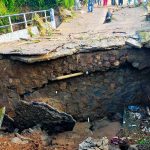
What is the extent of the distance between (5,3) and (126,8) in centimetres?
854

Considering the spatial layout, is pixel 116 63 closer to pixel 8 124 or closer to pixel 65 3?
pixel 8 124

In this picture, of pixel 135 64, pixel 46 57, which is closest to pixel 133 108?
pixel 135 64

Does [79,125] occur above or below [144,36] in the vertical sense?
below

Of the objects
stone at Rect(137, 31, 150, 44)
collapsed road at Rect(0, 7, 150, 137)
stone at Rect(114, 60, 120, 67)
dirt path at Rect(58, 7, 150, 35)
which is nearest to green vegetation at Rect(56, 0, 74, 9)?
dirt path at Rect(58, 7, 150, 35)

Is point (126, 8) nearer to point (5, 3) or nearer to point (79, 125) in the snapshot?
point (5, 3)

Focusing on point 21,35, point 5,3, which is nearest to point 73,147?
point 21,35

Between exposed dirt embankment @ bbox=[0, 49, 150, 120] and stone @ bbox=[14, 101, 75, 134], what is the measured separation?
493 mm

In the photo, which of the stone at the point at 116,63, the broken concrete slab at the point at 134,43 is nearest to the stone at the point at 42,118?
the stone at the point at 116,63

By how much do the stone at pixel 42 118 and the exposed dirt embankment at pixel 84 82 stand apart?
49cm

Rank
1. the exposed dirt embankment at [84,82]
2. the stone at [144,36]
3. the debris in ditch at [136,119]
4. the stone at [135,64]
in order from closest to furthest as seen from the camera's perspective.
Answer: the debris in ditch at [136,119], the stone at [144,36], the exposed dirt embankment at [84,82], the stone at [135,64]

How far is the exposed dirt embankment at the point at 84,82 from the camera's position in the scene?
11.0 meters

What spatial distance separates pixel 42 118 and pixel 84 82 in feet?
5.93

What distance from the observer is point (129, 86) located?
38.2ft

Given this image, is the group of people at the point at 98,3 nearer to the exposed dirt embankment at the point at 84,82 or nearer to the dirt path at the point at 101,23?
the dirt path at the point at 101,23
